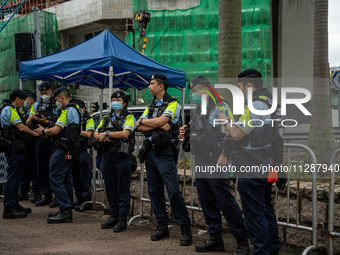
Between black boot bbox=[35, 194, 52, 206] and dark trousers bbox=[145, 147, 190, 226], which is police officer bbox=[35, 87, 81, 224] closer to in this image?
black boot bbox=[35, 194, 52, 206]

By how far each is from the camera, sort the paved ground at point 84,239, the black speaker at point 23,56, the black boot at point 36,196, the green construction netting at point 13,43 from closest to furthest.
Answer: the paved ground at point 84,239 < the black boot at point 36,196 < the black speaker at point 23,56 < the green construction netting at point 13,43

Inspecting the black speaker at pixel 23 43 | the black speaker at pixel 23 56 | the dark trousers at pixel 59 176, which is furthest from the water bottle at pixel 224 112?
the black speaker at pixel 23 43

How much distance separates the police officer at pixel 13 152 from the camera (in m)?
7.62

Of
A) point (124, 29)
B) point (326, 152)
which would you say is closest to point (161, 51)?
point (124, 29)

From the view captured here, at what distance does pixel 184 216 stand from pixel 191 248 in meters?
0.43

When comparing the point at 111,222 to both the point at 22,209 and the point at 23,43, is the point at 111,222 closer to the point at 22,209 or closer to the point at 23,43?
the point at 22,209

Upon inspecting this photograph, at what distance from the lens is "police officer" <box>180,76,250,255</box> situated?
5.29m

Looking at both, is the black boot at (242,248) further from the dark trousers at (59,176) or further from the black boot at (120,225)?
the dark trousers at (59,176)

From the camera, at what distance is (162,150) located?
19.5 ft

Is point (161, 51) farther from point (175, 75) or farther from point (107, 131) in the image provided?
point (107, 131)

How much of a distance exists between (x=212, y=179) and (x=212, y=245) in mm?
850

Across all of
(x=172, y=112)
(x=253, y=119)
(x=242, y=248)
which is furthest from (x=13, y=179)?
(x=253, y=119)

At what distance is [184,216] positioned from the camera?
19.7 ft

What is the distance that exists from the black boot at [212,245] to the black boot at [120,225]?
1.47 meters
